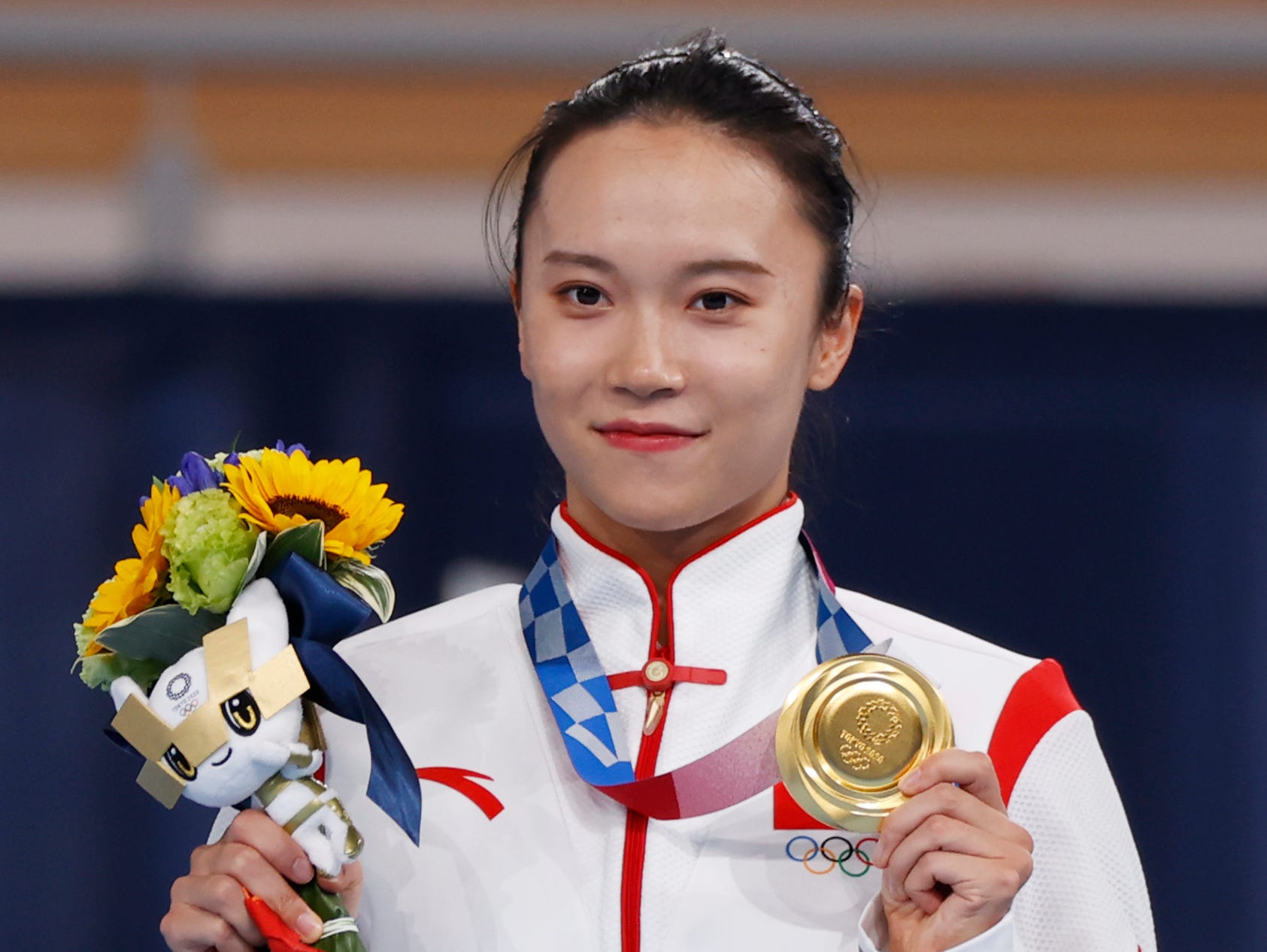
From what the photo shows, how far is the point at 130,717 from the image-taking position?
4.44ft

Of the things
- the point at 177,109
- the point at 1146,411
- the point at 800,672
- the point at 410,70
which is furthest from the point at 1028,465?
the point at 177,109

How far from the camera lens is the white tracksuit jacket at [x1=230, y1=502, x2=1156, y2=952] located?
150 centimetres

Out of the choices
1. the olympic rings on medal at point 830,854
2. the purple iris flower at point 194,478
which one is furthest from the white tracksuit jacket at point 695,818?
the purple iris flower at point 194,478

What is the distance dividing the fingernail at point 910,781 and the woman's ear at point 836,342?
43 centimetres

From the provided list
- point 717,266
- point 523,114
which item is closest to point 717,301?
point 717,266

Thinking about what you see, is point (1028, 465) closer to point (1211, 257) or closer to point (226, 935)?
point (1211, 257)

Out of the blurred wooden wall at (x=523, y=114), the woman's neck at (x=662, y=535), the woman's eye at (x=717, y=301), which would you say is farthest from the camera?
the blurred wooden wall at (x=523, y=114)

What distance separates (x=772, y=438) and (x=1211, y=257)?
1.34 meters

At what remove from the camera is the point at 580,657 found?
5.23ft

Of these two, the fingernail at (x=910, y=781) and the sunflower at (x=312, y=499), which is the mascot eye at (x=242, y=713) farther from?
the fingernail at (x=910, y=781)

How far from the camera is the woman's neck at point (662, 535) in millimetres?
1628

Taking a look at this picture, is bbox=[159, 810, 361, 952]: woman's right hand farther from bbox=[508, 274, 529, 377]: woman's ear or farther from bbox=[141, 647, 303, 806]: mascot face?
bbox=[508, 274, 529, 377]: woman's ear

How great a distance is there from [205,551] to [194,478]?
0.08 metres

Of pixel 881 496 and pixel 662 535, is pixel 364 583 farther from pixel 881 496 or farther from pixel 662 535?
pixel 881 496
